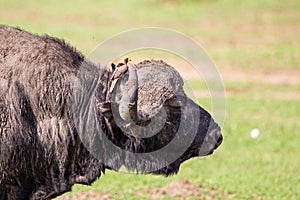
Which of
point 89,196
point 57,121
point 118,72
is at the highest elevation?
point 118,72

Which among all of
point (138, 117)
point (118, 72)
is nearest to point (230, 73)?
point (118, 72)

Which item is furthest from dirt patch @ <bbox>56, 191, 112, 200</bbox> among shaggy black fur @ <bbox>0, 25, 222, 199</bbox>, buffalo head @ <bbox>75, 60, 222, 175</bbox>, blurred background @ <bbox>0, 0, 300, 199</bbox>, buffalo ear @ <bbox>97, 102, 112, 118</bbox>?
buffalo ear @ <bbox>97, 102, 112, 118</bbox>

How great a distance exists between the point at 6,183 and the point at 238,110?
12.0 meters

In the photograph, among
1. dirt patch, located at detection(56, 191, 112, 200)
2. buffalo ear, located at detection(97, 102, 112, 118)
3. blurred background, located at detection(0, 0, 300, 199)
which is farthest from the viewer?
blurred background, located at detection(0, 0, 300, 199)

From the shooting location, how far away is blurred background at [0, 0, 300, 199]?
12.1 metres

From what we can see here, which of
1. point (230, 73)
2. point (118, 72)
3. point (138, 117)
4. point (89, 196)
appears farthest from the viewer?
point (230, 73)

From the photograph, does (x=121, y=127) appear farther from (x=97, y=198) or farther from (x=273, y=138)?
(x=273, y=138)

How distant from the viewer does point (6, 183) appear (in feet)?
25.7

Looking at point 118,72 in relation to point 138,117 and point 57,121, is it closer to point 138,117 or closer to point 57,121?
point 138,117

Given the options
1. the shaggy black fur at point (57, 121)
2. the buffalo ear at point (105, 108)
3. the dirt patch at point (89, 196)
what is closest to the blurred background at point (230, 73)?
the dirt patch at point (89, 196)

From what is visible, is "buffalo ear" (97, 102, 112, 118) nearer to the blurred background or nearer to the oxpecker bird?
the oxpecker bird

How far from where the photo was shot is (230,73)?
25203 millimetres

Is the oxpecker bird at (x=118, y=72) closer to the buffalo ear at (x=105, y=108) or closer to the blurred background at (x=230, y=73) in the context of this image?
the buffalo ear at (x=105, y=108)

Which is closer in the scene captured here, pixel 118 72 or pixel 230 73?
pixel 118 72
